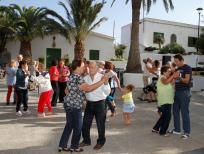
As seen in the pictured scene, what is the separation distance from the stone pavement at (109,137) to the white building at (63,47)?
23.7 metres

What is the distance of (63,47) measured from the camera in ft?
117

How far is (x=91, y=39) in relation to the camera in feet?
120

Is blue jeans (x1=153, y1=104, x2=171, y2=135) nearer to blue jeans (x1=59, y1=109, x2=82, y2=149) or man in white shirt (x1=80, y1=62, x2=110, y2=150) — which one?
man in white shirt (x1=80, y1=62, x2=110, y2=150)

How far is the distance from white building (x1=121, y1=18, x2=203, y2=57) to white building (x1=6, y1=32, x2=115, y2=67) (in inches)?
385

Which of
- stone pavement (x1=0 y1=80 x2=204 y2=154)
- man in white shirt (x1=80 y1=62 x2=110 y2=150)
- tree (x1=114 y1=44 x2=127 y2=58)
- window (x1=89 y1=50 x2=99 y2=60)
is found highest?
tree (x1=114 y1=44 x2=127 y2=58)

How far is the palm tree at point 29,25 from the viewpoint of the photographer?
32.2 m

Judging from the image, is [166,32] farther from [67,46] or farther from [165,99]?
[165,99]

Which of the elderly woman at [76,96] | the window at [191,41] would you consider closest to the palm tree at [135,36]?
the elderly woman at [76,96]

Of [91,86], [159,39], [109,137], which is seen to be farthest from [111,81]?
[159,39]

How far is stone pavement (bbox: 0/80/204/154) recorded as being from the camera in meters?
7.46

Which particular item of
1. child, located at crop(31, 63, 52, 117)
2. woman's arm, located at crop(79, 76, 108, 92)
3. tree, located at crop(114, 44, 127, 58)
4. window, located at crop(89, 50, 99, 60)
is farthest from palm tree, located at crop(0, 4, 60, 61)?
woman's arm, located at crop(79, 76, 108, 92)

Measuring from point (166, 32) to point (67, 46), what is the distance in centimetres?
1765

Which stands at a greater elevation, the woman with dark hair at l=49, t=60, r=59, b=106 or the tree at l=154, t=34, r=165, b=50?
the tree at l=154, t=34, r=165, b=50

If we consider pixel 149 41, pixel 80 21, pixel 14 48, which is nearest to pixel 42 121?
pixel 80 21
